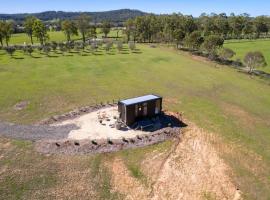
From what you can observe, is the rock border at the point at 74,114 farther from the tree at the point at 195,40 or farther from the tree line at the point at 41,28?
the tree line at the point at 41,28

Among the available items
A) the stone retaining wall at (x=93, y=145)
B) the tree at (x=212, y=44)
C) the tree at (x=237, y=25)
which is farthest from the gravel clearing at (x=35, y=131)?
the tree at (x=237, y=25)

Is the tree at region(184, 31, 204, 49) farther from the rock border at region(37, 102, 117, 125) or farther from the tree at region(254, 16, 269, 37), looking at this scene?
the tree at region(254, 16, 269, 37)

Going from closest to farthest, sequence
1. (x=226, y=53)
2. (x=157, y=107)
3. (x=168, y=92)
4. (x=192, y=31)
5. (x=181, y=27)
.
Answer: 1. (x=157, y=107)
2. (x=168, y=92)
3. (x=226, y=53)
4. (x=192, y=31)
5. (x=181, y=27)

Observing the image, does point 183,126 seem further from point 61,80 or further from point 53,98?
point 61,80

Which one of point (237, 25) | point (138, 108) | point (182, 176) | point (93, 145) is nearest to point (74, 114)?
point (138, 108)

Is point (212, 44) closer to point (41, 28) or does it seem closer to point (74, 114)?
point (41, 28)

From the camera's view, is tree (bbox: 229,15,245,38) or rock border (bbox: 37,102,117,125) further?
tree (bbox: 229,15,245,38)

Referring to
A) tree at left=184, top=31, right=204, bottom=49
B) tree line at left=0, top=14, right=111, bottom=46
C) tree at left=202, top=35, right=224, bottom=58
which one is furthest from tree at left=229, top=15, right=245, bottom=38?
tree at left=202, top=35, right=224, bottom=58
